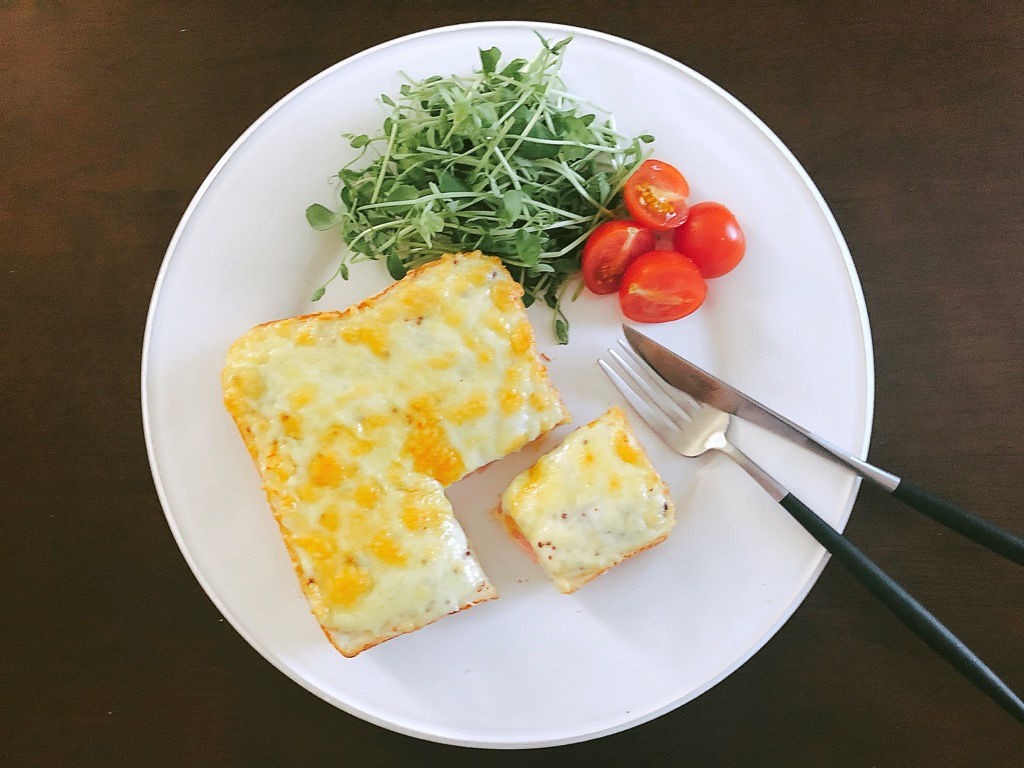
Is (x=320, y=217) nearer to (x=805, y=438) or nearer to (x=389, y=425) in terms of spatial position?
(x=389, y=425)

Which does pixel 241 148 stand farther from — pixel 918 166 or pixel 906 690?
pixel 906 690

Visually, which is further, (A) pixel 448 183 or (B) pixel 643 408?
(B) pixel 643 408

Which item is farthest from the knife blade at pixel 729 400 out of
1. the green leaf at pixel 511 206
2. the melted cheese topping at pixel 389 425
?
the green leaf at pixel 511 206

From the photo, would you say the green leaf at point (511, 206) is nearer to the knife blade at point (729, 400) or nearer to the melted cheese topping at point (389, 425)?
the melted cheese topping at point (389, 425)

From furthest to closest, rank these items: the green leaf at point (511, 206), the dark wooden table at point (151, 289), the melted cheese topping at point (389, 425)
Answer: the dark wooden table at point (151, 289) → the green leaf at point (511, 206) → the melted cheese topping at point (389, 425)

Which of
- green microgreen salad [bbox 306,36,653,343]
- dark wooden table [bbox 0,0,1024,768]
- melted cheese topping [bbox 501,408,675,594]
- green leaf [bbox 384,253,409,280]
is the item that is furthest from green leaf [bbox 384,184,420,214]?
melted cheese topping [bbox 501,408,675,594]

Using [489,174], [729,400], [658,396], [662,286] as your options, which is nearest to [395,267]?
[489,174]

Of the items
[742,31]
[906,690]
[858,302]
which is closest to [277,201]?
[742,31]

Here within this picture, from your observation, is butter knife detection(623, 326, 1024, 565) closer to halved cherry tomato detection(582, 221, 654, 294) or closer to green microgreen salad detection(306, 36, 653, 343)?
halved cherry tomato detection(582, 221, 654, 294)
